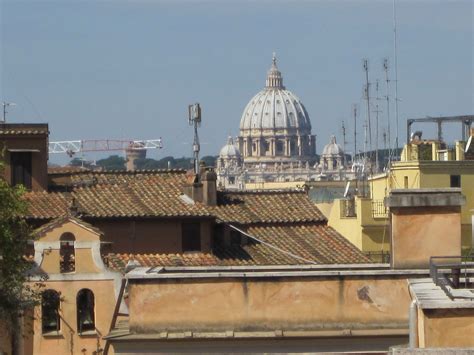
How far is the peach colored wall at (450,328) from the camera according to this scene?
480 inches

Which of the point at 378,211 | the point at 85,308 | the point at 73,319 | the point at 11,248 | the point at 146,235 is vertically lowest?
the point at 73,319

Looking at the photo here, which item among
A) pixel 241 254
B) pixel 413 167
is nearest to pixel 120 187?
pixel 241 254

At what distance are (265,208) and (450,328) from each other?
27190 millimetres

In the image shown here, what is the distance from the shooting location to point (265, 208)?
129ft

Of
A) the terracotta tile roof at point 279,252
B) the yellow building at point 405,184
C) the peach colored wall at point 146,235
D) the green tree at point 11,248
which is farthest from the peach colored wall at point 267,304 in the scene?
the yellow building at point 405,184

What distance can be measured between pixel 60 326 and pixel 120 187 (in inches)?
388

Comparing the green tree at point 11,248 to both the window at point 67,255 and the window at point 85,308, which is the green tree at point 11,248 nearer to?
the window at point 85,308

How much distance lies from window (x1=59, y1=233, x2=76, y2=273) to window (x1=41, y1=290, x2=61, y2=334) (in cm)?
38

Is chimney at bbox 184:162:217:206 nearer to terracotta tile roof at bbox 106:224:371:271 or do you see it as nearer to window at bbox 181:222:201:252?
terracotta tile roof at bbox 106:224:371:271

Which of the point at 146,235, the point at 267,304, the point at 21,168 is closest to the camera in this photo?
the point at 267,304

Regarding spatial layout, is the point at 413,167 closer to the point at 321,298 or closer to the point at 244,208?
the point at 244,208

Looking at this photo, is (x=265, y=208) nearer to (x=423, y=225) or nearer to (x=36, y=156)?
(x=36, y=156)

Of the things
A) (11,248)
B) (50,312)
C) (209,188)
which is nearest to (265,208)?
(209,188)

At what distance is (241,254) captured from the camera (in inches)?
1436
